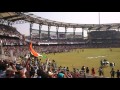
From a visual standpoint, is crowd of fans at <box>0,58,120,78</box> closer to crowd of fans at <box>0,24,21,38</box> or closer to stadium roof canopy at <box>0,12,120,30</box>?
stadium roof canopy at <box>0,12,120,30</box>

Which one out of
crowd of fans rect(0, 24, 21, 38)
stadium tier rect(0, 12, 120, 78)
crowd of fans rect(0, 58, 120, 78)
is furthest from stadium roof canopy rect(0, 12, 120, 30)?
crowd of fans rect(0, 58, 120, 78)

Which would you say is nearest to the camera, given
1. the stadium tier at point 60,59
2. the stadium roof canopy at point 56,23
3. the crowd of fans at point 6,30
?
the stadium tier at point 60,59

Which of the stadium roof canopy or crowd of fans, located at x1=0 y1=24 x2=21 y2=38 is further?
crowd of fans, located at x1=0 y1=24 x2=21 y2=38

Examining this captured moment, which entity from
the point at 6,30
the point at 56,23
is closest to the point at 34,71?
the point at 56,23

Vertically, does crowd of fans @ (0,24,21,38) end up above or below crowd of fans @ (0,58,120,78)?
above

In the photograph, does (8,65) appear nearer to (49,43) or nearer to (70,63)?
(70,63)

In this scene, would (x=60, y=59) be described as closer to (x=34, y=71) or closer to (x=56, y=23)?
(x=56, y=23)

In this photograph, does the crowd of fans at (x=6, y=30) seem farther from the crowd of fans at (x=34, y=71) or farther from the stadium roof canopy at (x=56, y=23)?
the crowd of fans at (x=34, y=71)

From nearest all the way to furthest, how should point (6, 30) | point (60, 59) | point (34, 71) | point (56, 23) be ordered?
point (34, 71), point (56, 23), point (60, 59), point (6, 30)

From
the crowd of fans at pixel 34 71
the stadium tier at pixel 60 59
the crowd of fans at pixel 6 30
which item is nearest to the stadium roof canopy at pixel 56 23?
the stadium tier at pixel 60 59

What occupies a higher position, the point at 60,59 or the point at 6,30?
the point at 6,30

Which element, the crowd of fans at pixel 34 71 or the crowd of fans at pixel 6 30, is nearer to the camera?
the crowd of fans at pixel 34 71

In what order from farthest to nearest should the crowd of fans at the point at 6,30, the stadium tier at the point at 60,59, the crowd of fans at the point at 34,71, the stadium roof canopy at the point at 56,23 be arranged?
the crowd of fans at the point at 6,30
the stadium roof canopy at the point at 56,23
the stadium tier at the point at 60,59
the crowd of fans at the point at 34,71

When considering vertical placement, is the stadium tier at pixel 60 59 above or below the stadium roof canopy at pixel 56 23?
below
